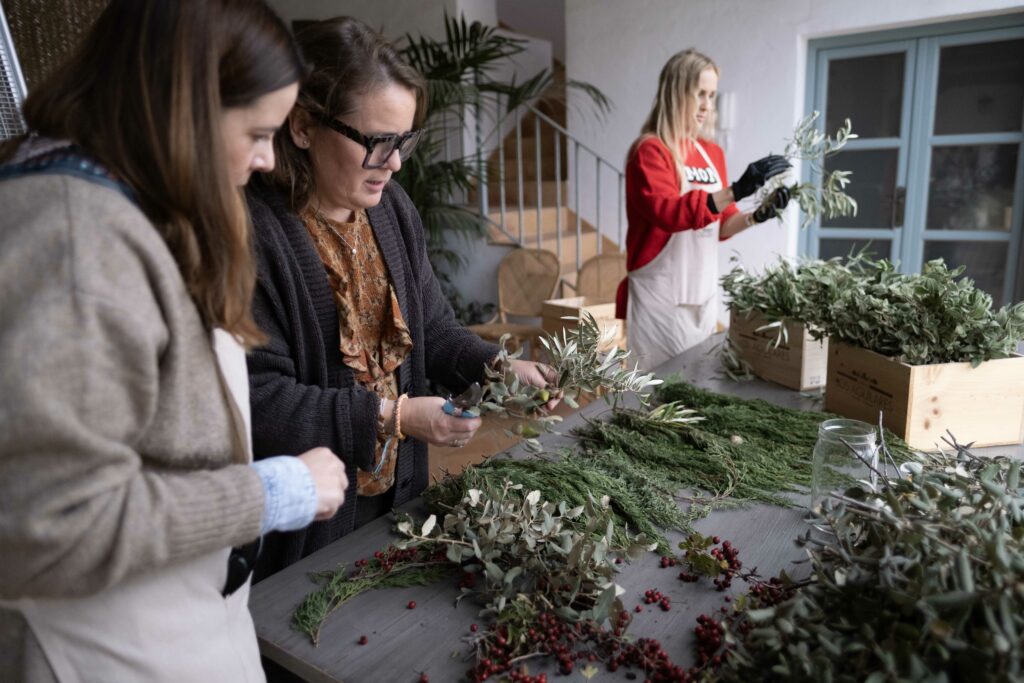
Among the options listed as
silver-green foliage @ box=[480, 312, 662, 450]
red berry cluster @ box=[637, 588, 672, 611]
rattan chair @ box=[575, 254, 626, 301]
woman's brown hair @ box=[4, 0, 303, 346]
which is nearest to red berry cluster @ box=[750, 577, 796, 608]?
red berry cluster @ box=[637, 588, 672, 611]

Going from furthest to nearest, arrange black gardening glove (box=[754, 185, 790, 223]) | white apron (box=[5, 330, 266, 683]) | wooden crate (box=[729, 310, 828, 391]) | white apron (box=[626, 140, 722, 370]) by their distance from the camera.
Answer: white apron (box=[626, 140, 722, 370]) < black gardening glove (box=[754, 185, 790, 223]) < wooden crate (box=[729, 310, 828, 391]) < white apron (box=[5, 330, 266, 683])

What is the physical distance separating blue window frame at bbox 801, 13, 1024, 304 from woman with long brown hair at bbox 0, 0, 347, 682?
13.5 ft

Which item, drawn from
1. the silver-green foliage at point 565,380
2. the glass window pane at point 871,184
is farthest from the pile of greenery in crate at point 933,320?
the glass window pane at point 871,184

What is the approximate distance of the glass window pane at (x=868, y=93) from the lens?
4344 millimetres

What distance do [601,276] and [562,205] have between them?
1393 millimetres

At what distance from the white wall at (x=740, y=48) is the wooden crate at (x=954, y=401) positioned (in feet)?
9.69

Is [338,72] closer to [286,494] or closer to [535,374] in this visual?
[535,374]

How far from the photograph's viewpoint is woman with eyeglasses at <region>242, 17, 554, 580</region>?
125 cm

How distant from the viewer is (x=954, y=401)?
1.56 m

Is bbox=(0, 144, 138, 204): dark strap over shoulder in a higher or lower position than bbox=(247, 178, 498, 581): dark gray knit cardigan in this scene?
higher

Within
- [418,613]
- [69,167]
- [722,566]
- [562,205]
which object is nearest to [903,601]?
[722,566]

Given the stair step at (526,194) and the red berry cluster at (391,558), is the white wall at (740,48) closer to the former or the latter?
the stair step at (526,194)

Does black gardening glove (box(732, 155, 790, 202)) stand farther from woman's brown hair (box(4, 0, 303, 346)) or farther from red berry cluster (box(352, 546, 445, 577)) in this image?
woman's brown hair (box(4, 0, 303, 346))

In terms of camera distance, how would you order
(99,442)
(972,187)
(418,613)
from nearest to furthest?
(99,442)
(418,613)
(972,187)
